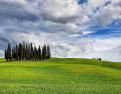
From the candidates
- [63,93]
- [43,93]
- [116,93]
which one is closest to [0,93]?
[43,93]

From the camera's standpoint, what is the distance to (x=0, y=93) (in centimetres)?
2648

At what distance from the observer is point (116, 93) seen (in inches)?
1057

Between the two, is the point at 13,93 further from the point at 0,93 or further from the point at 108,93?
the point at 108,93

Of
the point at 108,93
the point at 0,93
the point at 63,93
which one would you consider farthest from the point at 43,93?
the point at 108,93

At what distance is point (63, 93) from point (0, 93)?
210 inches

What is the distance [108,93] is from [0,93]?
9.15m

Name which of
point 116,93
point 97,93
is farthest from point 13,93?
point 116,93

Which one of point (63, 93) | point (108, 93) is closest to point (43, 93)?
point (63, 93)

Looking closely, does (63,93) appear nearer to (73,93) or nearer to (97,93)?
(73,93)

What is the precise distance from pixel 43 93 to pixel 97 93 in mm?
4577

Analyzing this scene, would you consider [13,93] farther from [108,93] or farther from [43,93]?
[108,93]

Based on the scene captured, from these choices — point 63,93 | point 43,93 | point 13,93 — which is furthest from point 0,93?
point 63,93

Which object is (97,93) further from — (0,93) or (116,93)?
(0,93)

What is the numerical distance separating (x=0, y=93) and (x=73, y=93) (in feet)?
20.2
